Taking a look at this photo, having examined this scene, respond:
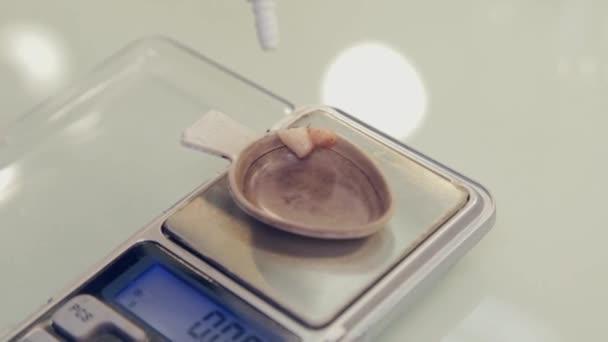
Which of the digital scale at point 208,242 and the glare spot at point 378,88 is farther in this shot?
the glare spot at point 378,88

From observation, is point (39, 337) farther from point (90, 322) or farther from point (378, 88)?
point (378, 88)

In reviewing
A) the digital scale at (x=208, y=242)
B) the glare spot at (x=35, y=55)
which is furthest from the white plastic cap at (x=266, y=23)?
the glare spot at (x=35, y=55)

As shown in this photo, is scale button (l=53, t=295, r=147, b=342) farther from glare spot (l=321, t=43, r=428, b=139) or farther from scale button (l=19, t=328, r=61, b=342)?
glare spot (l=321, t=43, r=428, b=139)

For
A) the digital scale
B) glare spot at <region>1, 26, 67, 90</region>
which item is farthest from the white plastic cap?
glare spot at <region>1, 26, 67, 90</region>

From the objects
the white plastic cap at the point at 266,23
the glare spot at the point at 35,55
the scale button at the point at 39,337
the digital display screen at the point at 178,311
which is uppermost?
the white plastic cap at the point at 266,23

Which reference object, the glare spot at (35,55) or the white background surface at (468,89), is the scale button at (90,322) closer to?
the white background surface at (468,89)

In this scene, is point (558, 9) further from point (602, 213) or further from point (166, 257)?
point (166, 257)

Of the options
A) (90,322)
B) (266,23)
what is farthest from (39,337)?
(266,23)
